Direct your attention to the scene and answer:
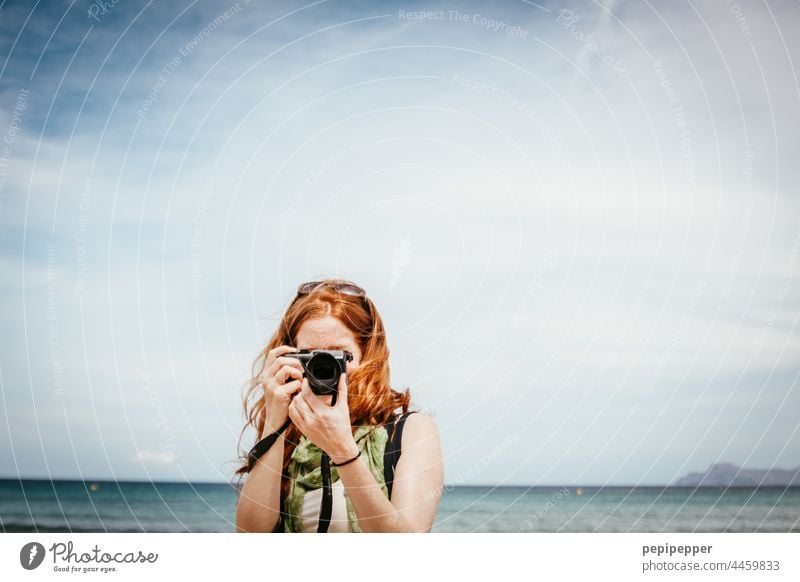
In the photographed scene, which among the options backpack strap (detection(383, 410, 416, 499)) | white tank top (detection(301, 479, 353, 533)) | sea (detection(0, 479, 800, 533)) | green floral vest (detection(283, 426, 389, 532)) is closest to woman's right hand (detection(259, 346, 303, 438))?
green floral vest (detection(283, 426, 389, 532))

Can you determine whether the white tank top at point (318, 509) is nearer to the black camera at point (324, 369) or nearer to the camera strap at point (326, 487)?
the camera strap at point (326, 487)

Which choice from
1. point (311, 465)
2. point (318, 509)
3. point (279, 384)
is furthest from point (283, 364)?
point (318, 509)

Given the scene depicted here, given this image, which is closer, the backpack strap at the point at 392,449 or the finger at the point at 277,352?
the backpack strap at the point at 392,449

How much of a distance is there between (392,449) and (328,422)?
32cm

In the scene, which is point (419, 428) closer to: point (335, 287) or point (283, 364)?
point (283, 364)

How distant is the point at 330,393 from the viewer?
3.50 metres

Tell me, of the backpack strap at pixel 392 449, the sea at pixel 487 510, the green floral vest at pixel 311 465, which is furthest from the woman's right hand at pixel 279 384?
the sea at pixel 487 510

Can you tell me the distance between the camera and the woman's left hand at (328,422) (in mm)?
3443

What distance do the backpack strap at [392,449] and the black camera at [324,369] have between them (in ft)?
1.07

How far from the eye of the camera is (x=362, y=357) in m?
3.89

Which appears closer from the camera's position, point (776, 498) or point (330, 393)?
point (330, 393)

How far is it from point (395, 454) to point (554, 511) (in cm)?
1408
